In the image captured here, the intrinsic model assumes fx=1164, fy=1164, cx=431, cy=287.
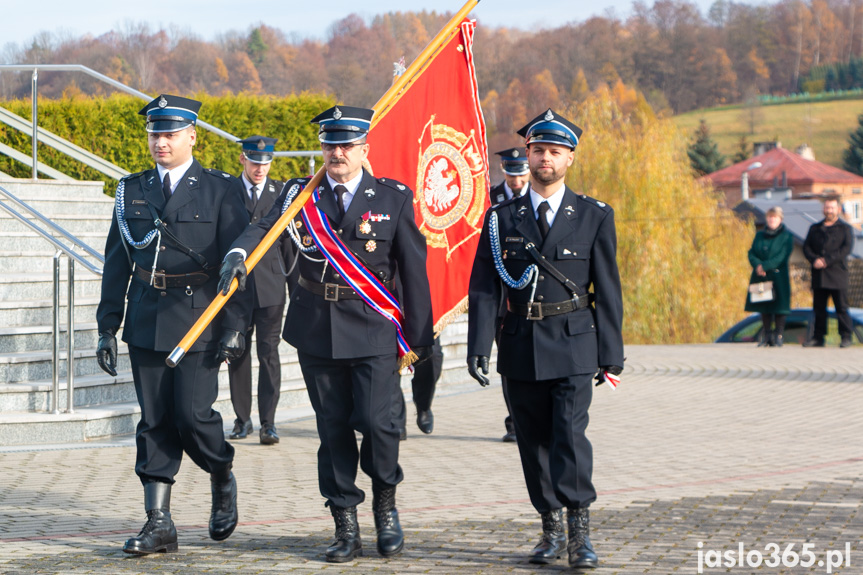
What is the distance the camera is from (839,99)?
148 meters

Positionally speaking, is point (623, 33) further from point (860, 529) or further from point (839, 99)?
point (860, 529)

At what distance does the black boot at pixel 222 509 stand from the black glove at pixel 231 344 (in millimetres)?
626

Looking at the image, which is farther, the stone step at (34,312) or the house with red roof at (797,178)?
the house with red roof at (797,178)

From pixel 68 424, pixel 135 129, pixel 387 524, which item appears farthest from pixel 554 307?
pixel 135 129

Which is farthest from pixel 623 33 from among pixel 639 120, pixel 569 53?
pixel 639 120

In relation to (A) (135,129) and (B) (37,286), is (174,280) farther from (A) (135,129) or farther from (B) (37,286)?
(A) (135,129)

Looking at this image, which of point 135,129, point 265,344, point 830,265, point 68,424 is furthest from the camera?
point 135,129

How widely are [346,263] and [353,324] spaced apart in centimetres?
29

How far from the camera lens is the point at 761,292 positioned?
16.3 metres

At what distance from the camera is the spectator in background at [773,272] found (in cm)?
1628

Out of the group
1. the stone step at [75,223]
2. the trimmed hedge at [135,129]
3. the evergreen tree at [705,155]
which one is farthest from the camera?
the evergreen tree at [705,155]

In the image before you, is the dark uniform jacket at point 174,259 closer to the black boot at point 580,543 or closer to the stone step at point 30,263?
the black boot at point 580,543

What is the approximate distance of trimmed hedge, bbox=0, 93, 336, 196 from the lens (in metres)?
16.2

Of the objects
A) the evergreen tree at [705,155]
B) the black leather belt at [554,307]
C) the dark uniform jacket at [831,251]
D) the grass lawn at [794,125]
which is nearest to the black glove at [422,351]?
the black leather belt at [554,307]
